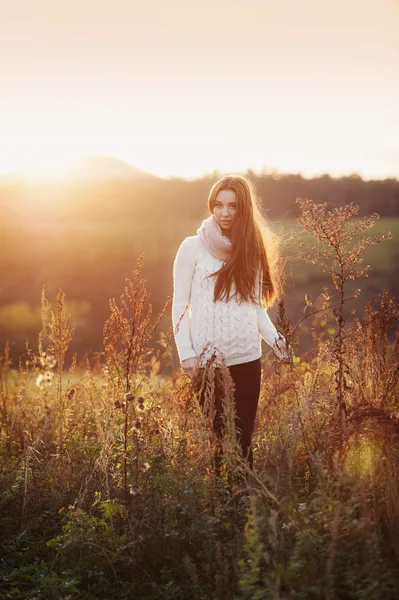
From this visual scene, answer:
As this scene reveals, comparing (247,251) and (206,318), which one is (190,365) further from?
(247,251)

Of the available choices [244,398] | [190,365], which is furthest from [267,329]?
[190,365]

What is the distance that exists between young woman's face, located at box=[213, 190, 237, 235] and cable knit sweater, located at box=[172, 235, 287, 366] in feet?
0.75

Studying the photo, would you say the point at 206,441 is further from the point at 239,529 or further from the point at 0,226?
the point at 0,226

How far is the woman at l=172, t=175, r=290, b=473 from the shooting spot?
405 cm

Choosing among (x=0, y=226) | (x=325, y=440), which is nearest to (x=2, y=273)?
(x=0, y=226)

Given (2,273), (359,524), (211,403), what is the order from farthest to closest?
1. (2,273)
2. (211,403)
3. (359,524)

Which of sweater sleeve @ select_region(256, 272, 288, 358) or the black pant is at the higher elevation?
sweater sleeve @ select_region(256, 272, 288, 358)

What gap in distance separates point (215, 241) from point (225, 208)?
10.8 inches

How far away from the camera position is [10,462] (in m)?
4.80

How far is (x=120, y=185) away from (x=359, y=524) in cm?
3371

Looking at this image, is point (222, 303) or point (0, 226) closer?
point (222, 303)

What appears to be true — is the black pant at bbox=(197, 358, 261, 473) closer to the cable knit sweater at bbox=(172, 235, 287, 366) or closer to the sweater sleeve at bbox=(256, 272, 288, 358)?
the cable knit sweater at bbox=(172, 235, 287, 366)

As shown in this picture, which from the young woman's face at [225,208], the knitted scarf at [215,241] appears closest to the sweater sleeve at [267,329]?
the knitted scarf at [215,241]

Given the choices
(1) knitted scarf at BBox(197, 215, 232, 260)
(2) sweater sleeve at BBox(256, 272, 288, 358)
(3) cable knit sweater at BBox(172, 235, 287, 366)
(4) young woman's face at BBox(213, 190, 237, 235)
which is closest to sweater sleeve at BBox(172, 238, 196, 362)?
(3) cable knit sweater at BBox(172, 235, 287, 366)
